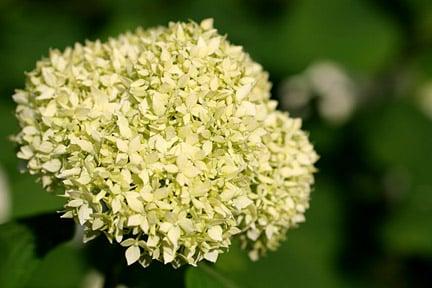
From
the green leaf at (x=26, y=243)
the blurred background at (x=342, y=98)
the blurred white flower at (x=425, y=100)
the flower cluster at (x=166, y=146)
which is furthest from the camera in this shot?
the blurred white flower at (x=425, y=100)

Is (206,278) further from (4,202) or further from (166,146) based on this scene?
(4,202)

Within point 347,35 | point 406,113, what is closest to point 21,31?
point 347,35

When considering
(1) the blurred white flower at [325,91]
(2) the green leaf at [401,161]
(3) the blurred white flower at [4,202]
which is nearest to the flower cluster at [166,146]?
(3) the blurred white flower at [4,202]

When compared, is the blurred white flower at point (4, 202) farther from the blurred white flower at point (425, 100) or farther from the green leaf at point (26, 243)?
the blurred white flower at point (425, 100)

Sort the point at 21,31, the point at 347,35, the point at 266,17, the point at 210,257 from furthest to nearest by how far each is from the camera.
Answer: the point at 21,31 < the point at 266,17 < the point at 347,35 < the point at 210,257

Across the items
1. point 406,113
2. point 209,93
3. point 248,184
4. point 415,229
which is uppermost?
point 406,113

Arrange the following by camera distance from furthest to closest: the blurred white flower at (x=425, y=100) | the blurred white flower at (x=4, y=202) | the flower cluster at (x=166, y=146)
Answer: the blurred white flower at (x=425, y=100), the blurred white flower at (x=4, y=202), the flower cluster at (x=166, y=146)

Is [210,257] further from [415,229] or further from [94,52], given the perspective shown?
[415,229]
